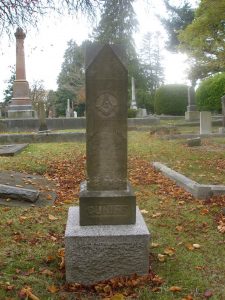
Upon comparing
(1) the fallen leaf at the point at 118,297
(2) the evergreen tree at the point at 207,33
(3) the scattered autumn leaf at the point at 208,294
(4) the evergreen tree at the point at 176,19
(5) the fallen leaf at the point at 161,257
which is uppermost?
(4) the evergreen tree at the point at 176,19

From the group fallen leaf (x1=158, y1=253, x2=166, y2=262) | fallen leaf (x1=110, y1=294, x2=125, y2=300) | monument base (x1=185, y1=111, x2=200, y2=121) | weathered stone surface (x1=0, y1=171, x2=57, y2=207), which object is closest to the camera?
fallen leaf (x1=110, y1=294, x2=125, y2=300)

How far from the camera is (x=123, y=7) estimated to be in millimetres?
9742

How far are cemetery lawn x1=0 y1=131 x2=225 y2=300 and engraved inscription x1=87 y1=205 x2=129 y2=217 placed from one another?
62 cm

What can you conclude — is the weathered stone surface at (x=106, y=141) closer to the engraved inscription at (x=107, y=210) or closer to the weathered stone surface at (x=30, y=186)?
the engraved inscription at (x=107, y=210)

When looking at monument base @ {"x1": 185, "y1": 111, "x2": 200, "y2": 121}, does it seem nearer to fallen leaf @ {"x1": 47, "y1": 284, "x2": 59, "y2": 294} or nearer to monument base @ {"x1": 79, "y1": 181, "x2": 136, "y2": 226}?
monument base @ {"x1": 79, "y1": 181, "x2": 136, "y2": 226}

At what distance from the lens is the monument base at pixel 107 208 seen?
161 inches

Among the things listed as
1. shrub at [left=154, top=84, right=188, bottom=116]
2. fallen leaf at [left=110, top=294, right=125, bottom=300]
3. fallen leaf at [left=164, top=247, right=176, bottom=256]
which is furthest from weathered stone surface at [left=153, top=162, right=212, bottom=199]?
shrub at [left=154, top=84, right=188, bottom=116]

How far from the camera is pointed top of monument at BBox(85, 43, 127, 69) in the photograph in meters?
3.92

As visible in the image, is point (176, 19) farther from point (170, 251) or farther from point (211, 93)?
point (170, 251)

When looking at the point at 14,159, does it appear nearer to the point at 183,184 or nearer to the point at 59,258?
the point at 183,184

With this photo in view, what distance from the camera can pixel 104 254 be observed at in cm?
385

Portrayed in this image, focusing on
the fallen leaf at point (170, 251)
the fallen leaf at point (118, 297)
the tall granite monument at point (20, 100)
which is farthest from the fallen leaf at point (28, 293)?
the tall granite monument at point (20, 100)

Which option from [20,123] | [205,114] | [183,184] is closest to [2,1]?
[183,184]

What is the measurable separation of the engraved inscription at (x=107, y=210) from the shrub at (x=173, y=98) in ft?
105
